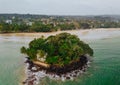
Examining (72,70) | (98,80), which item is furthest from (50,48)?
(98,80)

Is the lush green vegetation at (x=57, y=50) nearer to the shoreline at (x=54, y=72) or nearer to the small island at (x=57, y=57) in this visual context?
the small island at (x=57, y=57)

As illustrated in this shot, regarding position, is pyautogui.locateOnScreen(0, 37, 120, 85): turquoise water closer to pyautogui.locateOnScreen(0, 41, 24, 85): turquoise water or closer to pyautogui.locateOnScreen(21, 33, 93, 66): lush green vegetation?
pyautogui.locateOnScreen(0, 41, 24, 85): turquoise water

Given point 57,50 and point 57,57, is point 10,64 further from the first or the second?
point 57,57

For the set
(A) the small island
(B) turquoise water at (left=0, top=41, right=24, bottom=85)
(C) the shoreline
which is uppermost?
(A) the small island

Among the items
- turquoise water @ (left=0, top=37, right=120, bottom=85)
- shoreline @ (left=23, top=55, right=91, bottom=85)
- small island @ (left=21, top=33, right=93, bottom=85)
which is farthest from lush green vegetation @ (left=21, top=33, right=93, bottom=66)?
turquoise water @ (left=0, top=37, right=120, bottom=85)

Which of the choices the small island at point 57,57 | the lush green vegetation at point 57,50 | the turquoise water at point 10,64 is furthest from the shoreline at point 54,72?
the turquoise water at point 10,64

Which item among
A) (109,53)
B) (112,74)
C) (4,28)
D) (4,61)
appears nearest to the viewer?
(112,74)

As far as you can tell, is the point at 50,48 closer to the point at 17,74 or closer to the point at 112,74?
the point at 17,74
